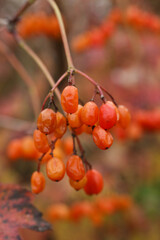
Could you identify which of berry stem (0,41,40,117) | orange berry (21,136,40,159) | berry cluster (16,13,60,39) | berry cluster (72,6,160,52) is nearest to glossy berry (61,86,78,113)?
berry stem (0,41,40,117)

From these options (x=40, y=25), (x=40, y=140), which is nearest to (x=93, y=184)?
(x=40, y=140)

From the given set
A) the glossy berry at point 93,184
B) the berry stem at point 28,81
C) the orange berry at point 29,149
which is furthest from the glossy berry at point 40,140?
the orange berry at point 29,149

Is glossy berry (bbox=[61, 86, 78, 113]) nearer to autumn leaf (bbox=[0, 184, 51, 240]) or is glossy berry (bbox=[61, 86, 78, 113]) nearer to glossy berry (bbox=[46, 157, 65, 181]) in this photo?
glossy berry (bbox=[46, 157, 65, 181])

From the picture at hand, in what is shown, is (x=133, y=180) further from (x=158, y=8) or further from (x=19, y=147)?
(x=158, y=8)

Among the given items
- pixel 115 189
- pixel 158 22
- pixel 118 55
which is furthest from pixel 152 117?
pixel 118 55

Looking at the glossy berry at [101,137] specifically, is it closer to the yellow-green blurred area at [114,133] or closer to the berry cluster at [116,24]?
the yellow-green blurred area at [114,133]

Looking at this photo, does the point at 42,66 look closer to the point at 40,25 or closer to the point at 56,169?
the point at 56,169
